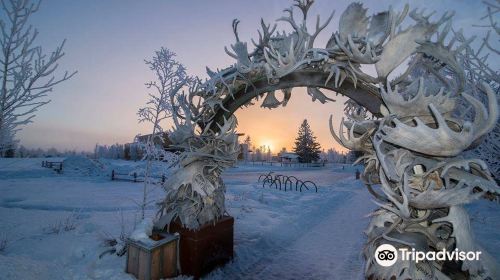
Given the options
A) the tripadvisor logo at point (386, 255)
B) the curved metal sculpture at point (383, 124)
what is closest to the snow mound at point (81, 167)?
the curved metal sculpture at point (383, 124)

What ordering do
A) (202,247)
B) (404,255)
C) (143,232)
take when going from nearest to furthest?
(404,255)
(143,232)
(202,247)

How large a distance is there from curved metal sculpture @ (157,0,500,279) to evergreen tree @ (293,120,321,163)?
1889 inches

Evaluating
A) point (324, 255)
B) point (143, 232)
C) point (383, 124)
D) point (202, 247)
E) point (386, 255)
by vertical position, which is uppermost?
point (383, 124)

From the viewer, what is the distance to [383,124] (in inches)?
129

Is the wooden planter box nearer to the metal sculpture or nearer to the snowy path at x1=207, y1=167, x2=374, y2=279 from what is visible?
the snowy path at x1=207, y1=167, x2=374, y2=279

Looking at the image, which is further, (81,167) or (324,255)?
(81,167)

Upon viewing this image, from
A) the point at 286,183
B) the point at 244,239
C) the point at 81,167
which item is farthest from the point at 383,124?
the point at 81,167

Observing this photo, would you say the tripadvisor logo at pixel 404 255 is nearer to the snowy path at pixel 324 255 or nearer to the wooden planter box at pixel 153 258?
the snowy path at pixel 324 255

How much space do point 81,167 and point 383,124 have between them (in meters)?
32.7

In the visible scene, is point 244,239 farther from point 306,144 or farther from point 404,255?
point 306,144

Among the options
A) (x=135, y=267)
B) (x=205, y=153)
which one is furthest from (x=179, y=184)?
(x=135, y=267)

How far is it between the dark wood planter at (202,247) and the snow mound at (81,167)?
25.2 metres

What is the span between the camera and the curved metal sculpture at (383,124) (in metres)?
2.84

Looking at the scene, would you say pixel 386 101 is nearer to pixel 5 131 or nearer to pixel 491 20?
pixel 491 20
